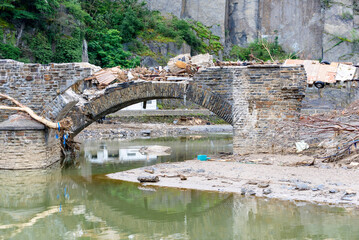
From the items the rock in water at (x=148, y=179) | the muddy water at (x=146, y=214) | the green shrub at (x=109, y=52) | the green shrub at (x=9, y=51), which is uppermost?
the green shrub at (x=109, y=52)

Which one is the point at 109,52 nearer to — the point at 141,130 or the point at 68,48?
the point at 68,48

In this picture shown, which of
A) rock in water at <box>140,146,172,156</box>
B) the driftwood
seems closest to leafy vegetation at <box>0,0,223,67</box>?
rock in water at <box>140,146,172,156</box>

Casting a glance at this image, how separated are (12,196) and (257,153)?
19.6ft

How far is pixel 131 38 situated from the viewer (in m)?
34.8

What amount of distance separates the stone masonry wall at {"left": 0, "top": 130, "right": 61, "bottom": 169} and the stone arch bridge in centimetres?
2

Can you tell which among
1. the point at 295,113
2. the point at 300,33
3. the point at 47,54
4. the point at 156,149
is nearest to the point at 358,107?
the point at 295,113

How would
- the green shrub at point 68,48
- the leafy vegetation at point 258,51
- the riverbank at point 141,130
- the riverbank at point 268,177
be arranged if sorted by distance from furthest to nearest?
the leafy vegetation at point 258,51, the green shrub at point 68,48, the riverbank at point 141,130, the riverbank at point 268,177

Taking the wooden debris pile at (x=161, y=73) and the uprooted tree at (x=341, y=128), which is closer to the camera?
the uprooted tree at (x=341, y=128)

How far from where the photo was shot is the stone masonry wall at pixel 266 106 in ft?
36.5

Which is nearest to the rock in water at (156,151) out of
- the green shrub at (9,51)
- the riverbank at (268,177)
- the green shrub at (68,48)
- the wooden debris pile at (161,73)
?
the wooden debris pile at (161,73)

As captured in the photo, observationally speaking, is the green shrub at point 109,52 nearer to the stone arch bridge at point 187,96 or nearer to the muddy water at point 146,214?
the stone arch bridge at point 187,96

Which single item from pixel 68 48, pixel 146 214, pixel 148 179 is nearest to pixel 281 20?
pixel 68 48

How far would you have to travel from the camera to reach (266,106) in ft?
37.1

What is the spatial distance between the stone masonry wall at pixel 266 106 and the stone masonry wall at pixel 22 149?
200 inches
